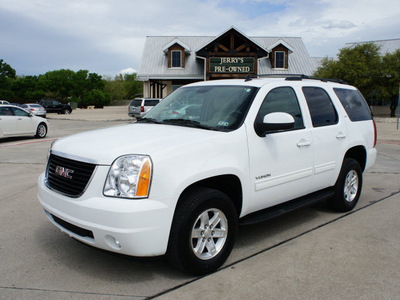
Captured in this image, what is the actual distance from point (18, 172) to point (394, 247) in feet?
23.5

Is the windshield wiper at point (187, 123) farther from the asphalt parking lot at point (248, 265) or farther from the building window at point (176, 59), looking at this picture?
the building window at point (176, 59)

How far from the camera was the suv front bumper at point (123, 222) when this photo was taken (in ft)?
9.52

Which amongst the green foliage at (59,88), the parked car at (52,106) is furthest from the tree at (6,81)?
the parked car at (52,106)

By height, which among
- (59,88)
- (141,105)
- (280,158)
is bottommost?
(280,158)

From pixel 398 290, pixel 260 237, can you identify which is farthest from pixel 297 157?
pixel 398 290

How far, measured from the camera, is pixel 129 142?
3.30 m

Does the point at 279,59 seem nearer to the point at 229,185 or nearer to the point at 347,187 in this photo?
the point at 347,187

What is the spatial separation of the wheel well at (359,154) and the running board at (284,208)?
79 centimetres

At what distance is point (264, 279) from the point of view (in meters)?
3.32

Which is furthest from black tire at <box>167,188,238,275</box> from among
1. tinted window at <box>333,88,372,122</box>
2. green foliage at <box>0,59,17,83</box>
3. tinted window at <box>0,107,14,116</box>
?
green foliage at <box>0,59,17,83</box>

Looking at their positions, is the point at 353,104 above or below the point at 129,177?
above

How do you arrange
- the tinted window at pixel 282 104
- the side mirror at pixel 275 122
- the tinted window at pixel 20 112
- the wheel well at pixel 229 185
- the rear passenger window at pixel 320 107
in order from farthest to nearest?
the tinted window at pixel 20 112 → the rear passenger window at pixel 320 107 → the tinted window at pixel 282 104 → the side mirror at pixel 275 122 → the wheel well at pixel 229 185

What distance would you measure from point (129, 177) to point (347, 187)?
137 inches

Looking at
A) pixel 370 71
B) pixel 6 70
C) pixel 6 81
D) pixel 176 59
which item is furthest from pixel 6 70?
pixel 370 71
